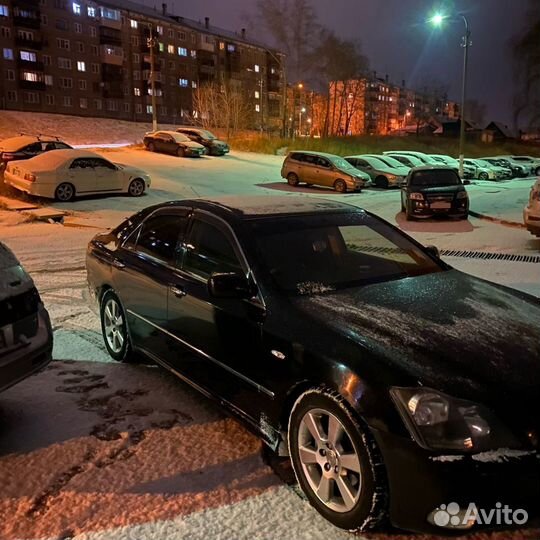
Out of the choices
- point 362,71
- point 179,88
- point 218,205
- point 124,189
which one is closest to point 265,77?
Answer: point 179,88

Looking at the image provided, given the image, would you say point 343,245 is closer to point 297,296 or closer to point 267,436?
point 297,296

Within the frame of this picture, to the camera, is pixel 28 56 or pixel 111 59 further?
pixel 111 59

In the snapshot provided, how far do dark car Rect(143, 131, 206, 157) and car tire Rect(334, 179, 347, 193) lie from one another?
36.6 feet

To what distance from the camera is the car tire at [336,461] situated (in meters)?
2.44

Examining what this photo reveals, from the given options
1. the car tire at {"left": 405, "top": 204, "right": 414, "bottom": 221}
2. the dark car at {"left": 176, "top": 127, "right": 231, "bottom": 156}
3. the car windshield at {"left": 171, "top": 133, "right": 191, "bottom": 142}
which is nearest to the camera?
the car tire at {"left": 405, "top": 204, "right": 414, "bottom": 221}

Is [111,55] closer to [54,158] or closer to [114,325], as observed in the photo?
[54,158]

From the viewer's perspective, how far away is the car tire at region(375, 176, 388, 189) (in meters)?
24.9

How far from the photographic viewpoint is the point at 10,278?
335 cm

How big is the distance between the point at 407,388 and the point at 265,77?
281 ft

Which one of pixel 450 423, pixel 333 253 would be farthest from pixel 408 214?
pixel 450 423

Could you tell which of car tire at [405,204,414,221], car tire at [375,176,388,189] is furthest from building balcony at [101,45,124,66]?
car tire at [405,204,414,221]

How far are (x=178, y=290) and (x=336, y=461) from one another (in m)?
1.73

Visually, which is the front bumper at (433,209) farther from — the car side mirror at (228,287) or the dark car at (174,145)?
the dark car at (174,145)

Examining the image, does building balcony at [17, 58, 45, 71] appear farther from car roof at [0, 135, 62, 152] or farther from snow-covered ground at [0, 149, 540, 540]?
snow-covered ground at [0, 149, 540, 540]
